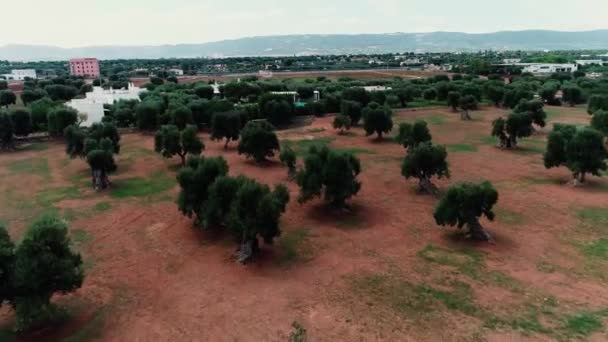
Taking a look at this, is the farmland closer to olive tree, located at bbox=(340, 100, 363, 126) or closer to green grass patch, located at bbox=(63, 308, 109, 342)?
green grass patch, located at bbox=(63, 308, 109, 342)

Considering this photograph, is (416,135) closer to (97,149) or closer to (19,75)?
(97,149)

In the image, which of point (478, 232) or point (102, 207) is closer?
point (478, 232)

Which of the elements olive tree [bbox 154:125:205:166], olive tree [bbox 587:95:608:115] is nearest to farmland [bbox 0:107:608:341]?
olive tree [bbox 154:125:205:166]

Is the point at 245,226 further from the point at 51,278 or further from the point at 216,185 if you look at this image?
the point at 51,278

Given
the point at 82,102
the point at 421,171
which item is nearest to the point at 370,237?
the point at 421,171

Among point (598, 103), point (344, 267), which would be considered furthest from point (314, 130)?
point (598, 103)

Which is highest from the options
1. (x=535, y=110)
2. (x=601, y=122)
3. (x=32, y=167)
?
(x=535, y=110)
